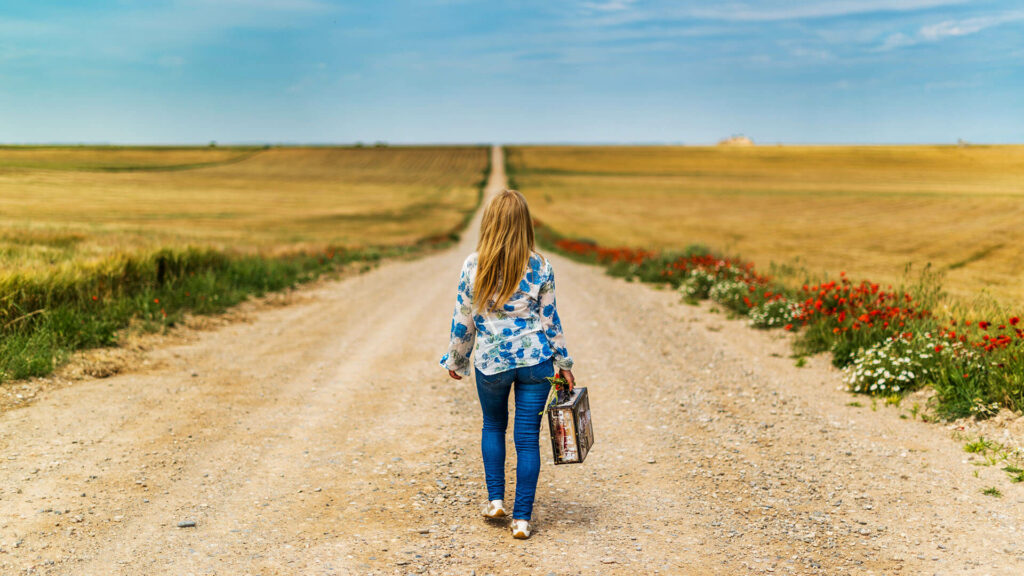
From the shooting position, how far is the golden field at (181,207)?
1192cm

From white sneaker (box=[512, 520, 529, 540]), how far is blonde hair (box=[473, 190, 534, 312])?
4.74ft

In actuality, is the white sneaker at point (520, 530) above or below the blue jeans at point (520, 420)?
below

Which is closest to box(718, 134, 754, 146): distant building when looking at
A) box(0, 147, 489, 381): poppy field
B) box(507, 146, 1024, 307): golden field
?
box(507, 146, 1024, 307): golden field

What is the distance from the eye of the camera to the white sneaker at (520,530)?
14.4 ft

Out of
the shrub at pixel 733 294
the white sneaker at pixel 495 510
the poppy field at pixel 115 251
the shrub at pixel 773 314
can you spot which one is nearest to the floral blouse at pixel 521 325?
the white sneaker at pixel 495 510

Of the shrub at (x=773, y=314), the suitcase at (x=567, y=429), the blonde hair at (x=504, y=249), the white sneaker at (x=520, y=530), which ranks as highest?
the blonde hair at (x=504, y=249)

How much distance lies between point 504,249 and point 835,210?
41.8m

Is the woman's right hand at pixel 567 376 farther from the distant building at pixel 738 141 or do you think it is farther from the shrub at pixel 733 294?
the distant building at pixel 738 141

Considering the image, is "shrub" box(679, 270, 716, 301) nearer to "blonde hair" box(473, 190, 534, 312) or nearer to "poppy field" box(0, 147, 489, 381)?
"poppy field" box(0, 147, 489, 381)

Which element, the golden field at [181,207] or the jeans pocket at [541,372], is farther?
the golden field at [181,207]

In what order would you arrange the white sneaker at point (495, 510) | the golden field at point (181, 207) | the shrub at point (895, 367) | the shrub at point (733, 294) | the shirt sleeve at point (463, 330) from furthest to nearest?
the shrub at point (733, 294)
the golden field at point (181, 207)
the shrub at point (895, 367)
the white sneaker at point (495, 510)
the shirt sleeve at point (463, 330)

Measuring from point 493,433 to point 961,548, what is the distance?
10.0ft

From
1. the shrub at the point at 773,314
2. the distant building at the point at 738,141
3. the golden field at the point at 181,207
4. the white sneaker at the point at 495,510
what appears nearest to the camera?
the white sneaker at the point at 495,510

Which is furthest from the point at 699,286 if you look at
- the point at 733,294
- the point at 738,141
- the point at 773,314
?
A: the point at 738,141
